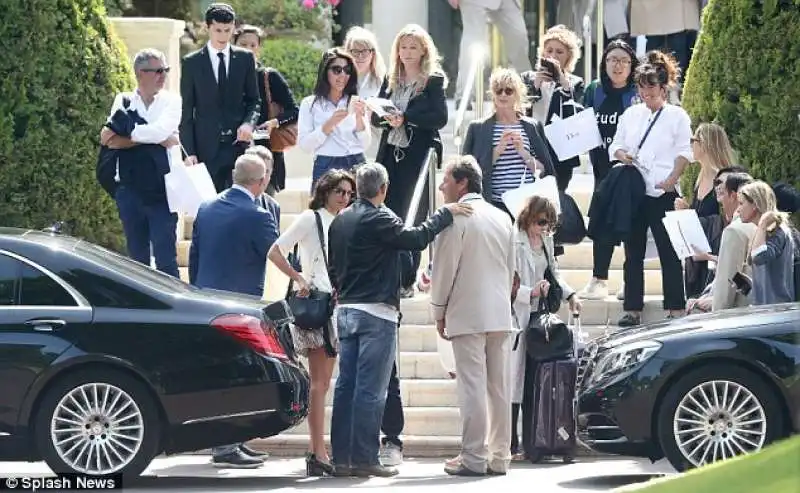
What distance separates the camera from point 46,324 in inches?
309

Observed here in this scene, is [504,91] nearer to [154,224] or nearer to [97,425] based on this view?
[154,224]

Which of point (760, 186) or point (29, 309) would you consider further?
point (760, 186)

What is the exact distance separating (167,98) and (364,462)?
3461 millimetres

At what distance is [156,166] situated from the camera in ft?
35.3

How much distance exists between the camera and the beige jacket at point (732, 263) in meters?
9.20

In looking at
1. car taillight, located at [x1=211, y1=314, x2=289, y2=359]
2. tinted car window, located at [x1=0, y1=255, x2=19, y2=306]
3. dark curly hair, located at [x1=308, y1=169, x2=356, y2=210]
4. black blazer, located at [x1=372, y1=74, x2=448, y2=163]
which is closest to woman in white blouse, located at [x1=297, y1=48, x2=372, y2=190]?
black blazer, located at [x1=372, y1=74, x2=448, y2=163]

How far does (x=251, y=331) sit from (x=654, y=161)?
164 inches

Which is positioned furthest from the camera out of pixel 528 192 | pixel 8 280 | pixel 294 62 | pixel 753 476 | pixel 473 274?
pixel 294 62

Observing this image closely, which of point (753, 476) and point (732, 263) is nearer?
point (753, 476)

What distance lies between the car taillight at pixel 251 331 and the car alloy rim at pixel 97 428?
2.09 ft

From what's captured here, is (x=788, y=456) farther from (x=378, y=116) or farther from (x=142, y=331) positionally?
(x=378, y=116)

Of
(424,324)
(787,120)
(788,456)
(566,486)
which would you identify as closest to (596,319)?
(424,324)

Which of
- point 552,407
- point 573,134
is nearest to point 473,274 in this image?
point 552,407

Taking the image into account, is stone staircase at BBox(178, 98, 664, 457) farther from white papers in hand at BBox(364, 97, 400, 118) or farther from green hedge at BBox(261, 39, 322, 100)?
green hedge at BBox(261, 39, 322, 100)
